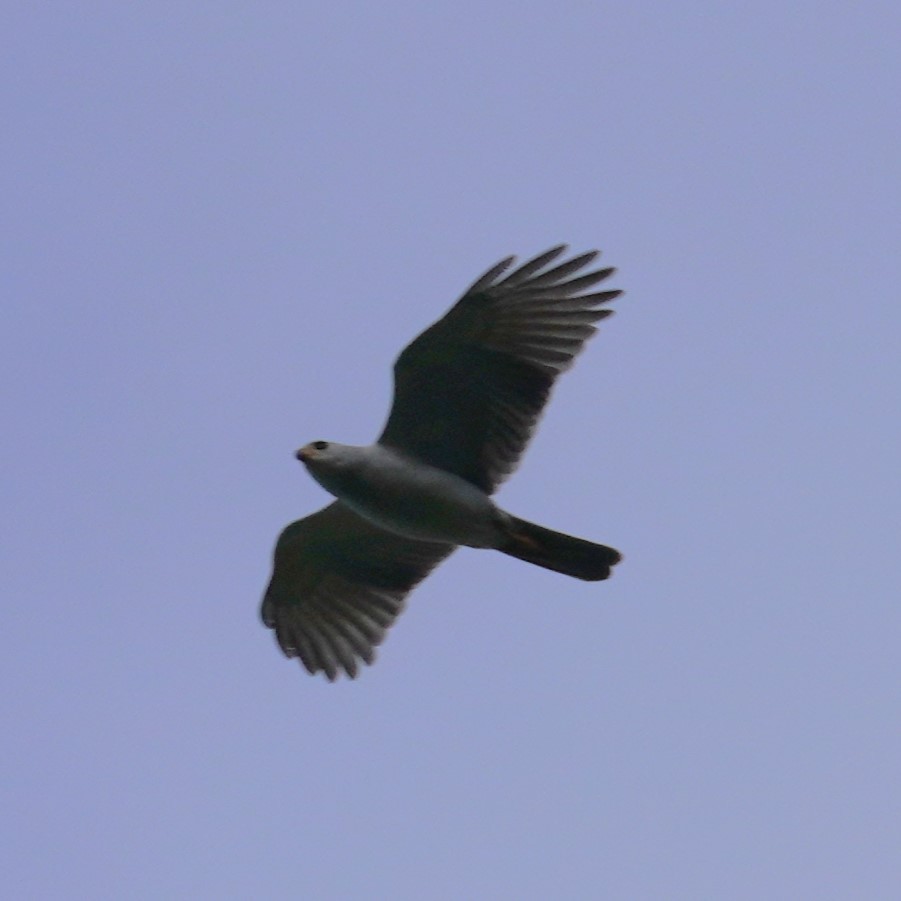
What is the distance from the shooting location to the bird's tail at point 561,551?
12594mm

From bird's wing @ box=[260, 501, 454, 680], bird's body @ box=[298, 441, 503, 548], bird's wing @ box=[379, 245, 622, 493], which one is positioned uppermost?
bird's wing @ box=[379, 245, 622, 493]

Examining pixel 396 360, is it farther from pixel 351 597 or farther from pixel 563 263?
pixel 351 597

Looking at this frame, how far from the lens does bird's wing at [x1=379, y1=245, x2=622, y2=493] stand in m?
12.3

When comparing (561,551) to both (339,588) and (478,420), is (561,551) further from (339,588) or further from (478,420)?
(339,588)

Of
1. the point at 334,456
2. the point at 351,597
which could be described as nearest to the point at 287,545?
the point at 351,597

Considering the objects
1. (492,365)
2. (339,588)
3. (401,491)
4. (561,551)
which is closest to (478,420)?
(492,365)

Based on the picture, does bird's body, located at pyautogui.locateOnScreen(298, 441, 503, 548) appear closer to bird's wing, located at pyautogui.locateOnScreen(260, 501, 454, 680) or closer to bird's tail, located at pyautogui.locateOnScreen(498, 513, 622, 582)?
bird's tail, located at pyautogui.locateOnScreen(498, 513, 622, 582)

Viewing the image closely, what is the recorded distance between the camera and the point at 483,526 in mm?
12633

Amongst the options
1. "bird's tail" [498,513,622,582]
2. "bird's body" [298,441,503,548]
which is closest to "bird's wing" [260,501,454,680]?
"bird's body" [298,441,503,548]

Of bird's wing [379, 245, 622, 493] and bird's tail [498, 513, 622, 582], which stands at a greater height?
bird's wing [379, 245, 622, 493]

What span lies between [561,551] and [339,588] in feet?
7.84

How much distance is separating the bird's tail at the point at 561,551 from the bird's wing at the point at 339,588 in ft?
4.33

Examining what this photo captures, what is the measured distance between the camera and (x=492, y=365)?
12.5 metres

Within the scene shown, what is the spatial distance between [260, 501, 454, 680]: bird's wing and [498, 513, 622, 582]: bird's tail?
1.32m
